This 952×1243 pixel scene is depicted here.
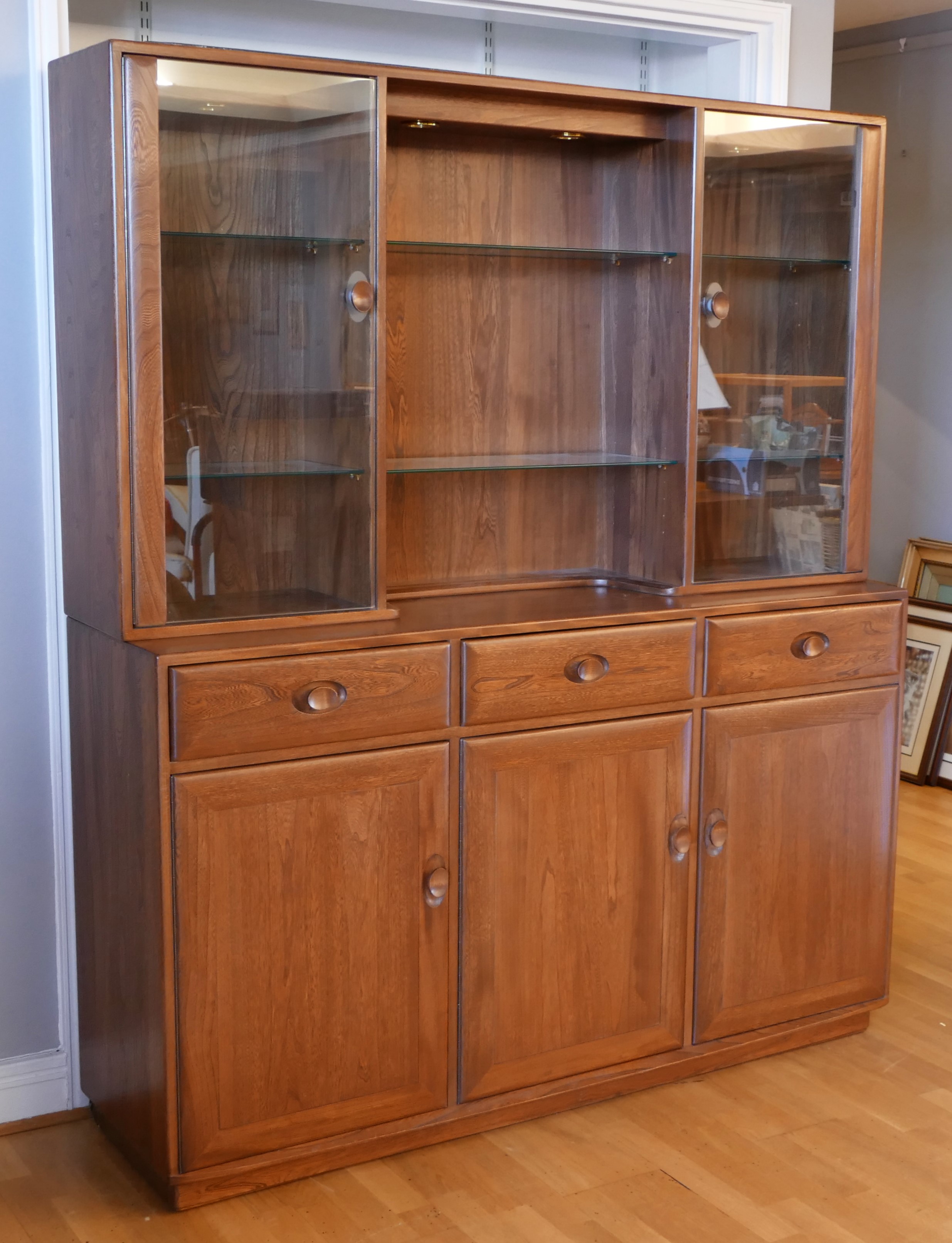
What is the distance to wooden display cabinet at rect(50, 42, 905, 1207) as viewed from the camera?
6.95ft

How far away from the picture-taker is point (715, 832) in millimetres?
2574

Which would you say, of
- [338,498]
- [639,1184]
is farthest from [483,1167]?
[338,498]

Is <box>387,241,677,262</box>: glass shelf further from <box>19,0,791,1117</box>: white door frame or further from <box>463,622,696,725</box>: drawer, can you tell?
<box>463,622,696,725</box>: drawer

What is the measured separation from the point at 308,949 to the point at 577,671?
66cm

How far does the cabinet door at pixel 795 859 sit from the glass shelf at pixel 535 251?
904 mm

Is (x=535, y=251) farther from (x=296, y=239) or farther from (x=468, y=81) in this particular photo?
(x=296, y=239)

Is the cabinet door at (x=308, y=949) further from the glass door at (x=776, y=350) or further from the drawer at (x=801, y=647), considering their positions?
the glass door at (x=776, y=350)

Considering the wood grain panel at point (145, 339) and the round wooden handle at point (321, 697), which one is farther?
the round wooden handle at point (321, 697)

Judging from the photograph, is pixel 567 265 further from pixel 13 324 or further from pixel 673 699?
pixel 13 324

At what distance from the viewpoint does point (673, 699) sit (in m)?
2.49

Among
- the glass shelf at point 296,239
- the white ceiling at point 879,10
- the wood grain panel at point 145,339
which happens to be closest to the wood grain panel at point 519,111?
the glass shelf at point 296,239

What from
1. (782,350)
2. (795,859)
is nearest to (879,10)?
(782,350)

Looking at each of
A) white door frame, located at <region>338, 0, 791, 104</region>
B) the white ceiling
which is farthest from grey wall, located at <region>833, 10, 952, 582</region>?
white door frame, located at <region>338, 0, 791, 104</region>

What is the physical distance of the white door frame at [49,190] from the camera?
2.26 metres
